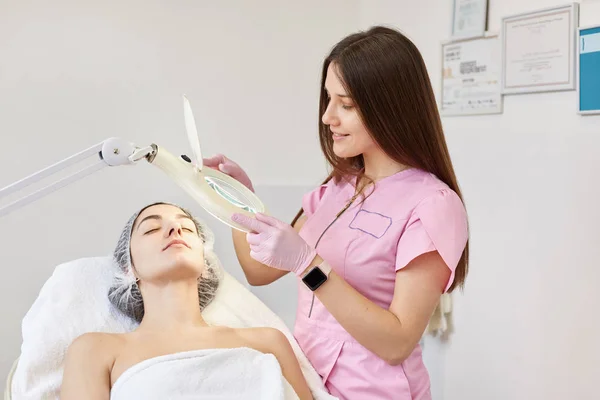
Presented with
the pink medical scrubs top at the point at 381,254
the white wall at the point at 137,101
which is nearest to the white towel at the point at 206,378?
the pink medical scrubs top at the point at 381,254

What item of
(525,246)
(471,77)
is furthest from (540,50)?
(525,246)

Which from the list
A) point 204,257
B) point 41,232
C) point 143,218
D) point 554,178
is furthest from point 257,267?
point 554,178

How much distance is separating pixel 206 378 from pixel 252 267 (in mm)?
409

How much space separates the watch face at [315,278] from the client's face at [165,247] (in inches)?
16.9

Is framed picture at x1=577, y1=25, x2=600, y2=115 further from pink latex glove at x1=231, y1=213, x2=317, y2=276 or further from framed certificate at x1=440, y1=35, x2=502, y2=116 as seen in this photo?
pink latex glove at x1=231, y1=213, x2=317, y2=276

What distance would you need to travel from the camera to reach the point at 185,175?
1267 millimetres

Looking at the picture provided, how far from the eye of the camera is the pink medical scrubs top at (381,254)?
1.40 m

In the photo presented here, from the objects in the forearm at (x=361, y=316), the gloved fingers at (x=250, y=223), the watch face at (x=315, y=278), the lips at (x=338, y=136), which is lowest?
the forearm at (x=361, y=316)

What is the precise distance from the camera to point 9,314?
6.64 ft

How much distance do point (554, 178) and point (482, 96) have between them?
15.8 inches

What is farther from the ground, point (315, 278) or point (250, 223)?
point (250, 223)

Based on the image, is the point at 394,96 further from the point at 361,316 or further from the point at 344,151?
the point at 361,316

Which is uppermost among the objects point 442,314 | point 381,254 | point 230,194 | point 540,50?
point 540,50

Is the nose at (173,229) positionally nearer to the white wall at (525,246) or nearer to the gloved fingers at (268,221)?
the gloved fingers at (268,221)
